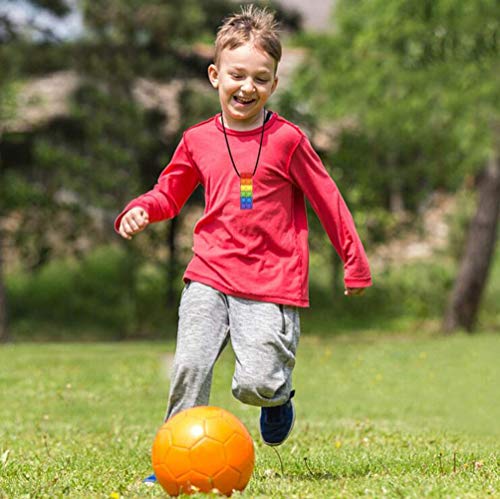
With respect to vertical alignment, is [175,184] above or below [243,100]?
below

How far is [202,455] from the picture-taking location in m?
4.53

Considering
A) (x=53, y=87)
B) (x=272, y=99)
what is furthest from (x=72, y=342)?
(x=272, y=99)

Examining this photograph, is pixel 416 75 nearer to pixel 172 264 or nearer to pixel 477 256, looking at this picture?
pixel 477 256

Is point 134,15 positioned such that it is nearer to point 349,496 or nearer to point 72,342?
point 72,342

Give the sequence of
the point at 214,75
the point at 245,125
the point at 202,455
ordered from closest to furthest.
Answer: the point at 202,455 → the point at 245,125 → the point at 214,75

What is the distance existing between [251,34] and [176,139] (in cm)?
1771

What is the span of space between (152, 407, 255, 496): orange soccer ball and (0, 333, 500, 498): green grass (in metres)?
0.19

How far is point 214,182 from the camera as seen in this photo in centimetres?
537

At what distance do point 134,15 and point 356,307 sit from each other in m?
9.48

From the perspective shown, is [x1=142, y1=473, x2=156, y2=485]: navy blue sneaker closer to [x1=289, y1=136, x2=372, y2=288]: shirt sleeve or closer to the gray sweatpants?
the gray sweatpants

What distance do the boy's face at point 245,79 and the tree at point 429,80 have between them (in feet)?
47.1

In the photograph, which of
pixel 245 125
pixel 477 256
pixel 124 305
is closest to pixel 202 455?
pixel 245 125

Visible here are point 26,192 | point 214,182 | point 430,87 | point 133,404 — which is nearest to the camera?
point 214,182

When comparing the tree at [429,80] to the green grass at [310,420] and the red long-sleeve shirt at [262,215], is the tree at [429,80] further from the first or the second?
the red long-sleeve shirt at [262,215]
